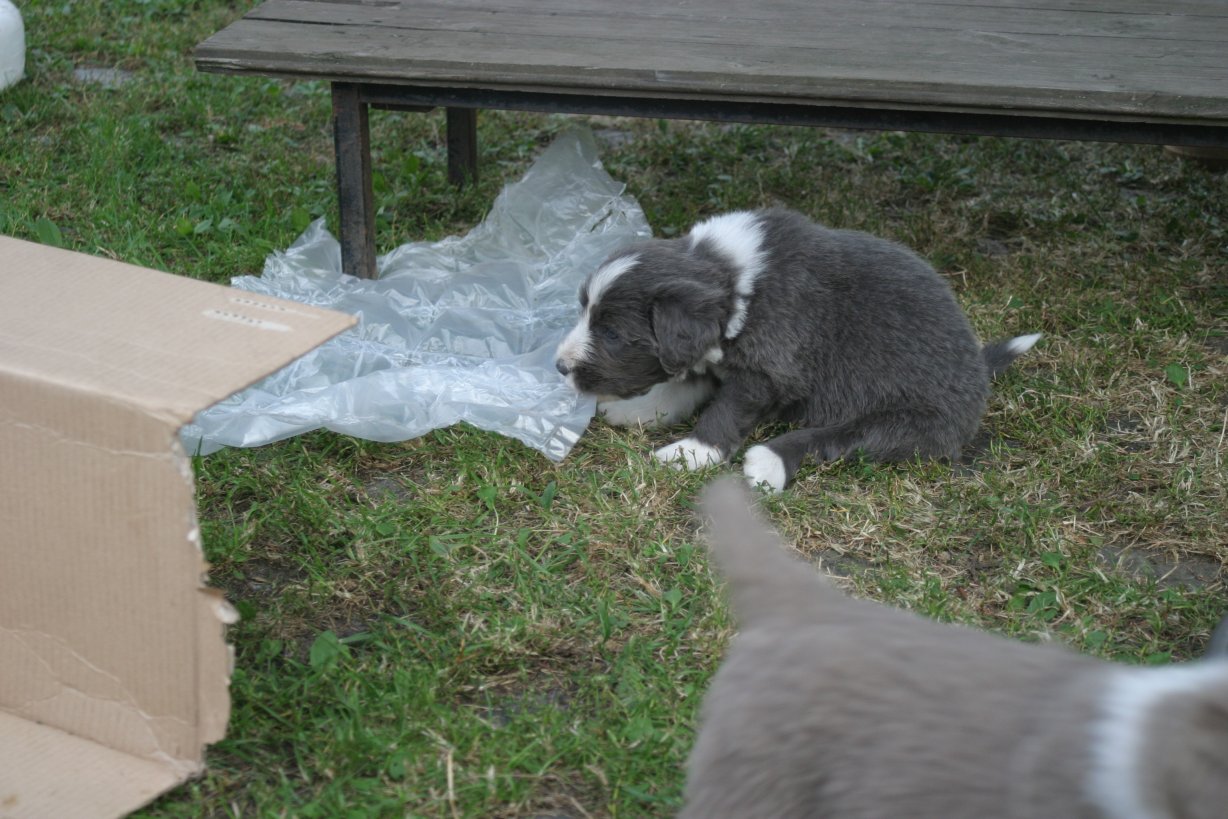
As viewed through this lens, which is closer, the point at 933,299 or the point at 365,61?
the point at 933,299

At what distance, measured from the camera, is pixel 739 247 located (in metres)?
3.65

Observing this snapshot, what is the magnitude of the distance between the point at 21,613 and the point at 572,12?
302cm

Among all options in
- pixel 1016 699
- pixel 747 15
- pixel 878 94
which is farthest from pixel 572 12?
pixel 1016 699

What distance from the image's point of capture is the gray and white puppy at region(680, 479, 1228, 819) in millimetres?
Result: 1397

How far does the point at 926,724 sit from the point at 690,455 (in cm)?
198

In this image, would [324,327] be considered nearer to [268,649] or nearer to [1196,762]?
[268,649]

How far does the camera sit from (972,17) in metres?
4.56

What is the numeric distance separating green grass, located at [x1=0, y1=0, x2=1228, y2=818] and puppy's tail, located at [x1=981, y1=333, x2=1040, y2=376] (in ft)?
0.51

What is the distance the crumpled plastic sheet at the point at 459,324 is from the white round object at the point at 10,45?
216 centimetres

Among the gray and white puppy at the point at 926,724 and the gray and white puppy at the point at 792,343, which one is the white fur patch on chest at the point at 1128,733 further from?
the gray and white puppy at the point at 792,343

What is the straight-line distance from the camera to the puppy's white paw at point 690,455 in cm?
351

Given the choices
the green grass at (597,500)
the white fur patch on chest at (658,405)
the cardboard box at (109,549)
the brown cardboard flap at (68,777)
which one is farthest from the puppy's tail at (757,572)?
the white fur patch on chest at (658,405)

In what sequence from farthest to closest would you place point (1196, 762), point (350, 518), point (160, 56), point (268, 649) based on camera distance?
1. point (160, 56)
2. point (350, 518)
3. point (268, 649)
4. point (1196, 762)

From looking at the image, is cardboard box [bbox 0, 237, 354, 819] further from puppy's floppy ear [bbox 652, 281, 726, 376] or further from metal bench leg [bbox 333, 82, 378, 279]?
metal bench leg [bbox 333, 82, 378, 279]
